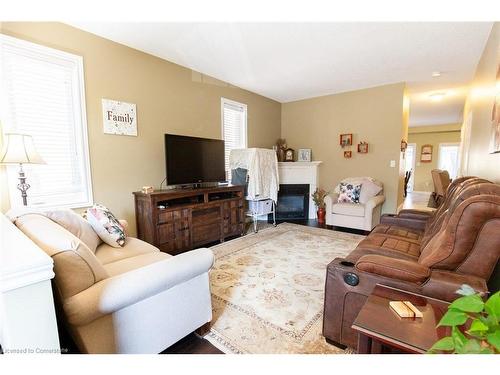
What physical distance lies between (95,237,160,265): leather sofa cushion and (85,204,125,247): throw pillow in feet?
0.17

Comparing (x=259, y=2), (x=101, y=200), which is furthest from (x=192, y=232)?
(x=259, y=2)

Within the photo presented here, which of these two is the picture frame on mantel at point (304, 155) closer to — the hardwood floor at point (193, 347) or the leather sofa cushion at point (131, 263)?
the leather sofa cushion at point (131, 263)

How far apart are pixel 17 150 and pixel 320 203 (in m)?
4.70

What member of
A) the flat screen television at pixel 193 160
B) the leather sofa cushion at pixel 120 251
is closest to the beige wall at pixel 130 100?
the flat screen television at pixel 193 160

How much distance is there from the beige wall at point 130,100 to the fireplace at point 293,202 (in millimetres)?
2022

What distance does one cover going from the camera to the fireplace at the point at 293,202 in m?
5.15

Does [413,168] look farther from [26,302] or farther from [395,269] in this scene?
[26,302]

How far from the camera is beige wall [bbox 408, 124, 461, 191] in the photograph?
8867mm

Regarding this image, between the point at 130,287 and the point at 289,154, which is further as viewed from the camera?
the point at 289,154

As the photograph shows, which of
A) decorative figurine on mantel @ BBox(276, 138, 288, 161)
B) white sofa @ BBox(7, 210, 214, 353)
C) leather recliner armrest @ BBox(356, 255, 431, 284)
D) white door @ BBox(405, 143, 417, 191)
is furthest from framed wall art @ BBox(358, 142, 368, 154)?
white door @ BBox(405, 143, 417, 191)

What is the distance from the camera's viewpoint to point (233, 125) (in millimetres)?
4621

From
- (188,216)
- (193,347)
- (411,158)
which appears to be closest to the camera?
(193,347)

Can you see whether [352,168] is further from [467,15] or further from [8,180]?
[8,180]

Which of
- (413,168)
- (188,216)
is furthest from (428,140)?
(188,216)
